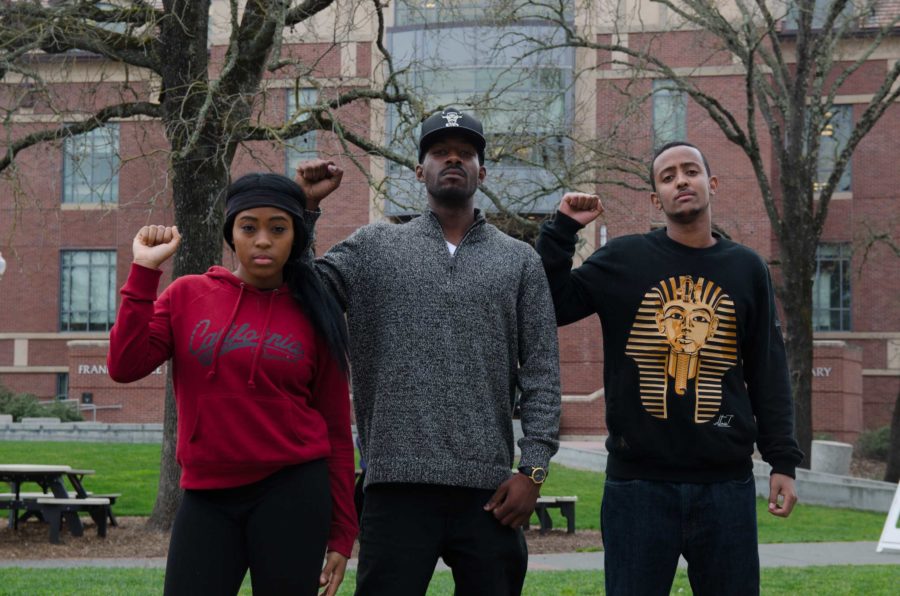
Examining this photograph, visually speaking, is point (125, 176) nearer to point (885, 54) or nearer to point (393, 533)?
point (885, 54)

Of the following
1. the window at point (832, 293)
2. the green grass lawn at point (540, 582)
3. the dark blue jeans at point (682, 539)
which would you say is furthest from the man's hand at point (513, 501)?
the window at point (832, 293)

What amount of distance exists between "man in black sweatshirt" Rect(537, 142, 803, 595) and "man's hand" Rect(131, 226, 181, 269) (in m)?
1.44

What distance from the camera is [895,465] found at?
23.2 m

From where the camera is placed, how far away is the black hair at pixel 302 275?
3896mm

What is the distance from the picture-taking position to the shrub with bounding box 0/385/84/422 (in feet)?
97.3

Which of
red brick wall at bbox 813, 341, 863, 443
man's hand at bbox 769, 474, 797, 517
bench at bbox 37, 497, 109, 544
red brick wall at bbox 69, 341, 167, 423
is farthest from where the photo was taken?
red brick wall at bbox 69, 341, 167, 423

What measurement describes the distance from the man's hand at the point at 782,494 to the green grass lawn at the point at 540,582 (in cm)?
446

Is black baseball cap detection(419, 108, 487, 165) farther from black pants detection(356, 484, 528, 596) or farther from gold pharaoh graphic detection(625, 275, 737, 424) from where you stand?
black pants detection(356, 484, 528, 596)

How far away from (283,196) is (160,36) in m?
9.56

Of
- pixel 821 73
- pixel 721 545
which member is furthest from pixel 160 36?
pixel 821 73

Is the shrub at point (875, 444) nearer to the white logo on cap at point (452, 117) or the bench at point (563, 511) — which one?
the bench at point (563, 511)

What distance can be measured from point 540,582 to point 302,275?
6038mm

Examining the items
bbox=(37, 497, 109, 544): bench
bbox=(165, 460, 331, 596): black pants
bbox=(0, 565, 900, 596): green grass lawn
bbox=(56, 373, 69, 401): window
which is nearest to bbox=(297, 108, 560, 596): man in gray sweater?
bbox=(165, 460, 331, 596): black pants

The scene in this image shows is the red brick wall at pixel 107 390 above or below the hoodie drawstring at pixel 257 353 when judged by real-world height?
below
